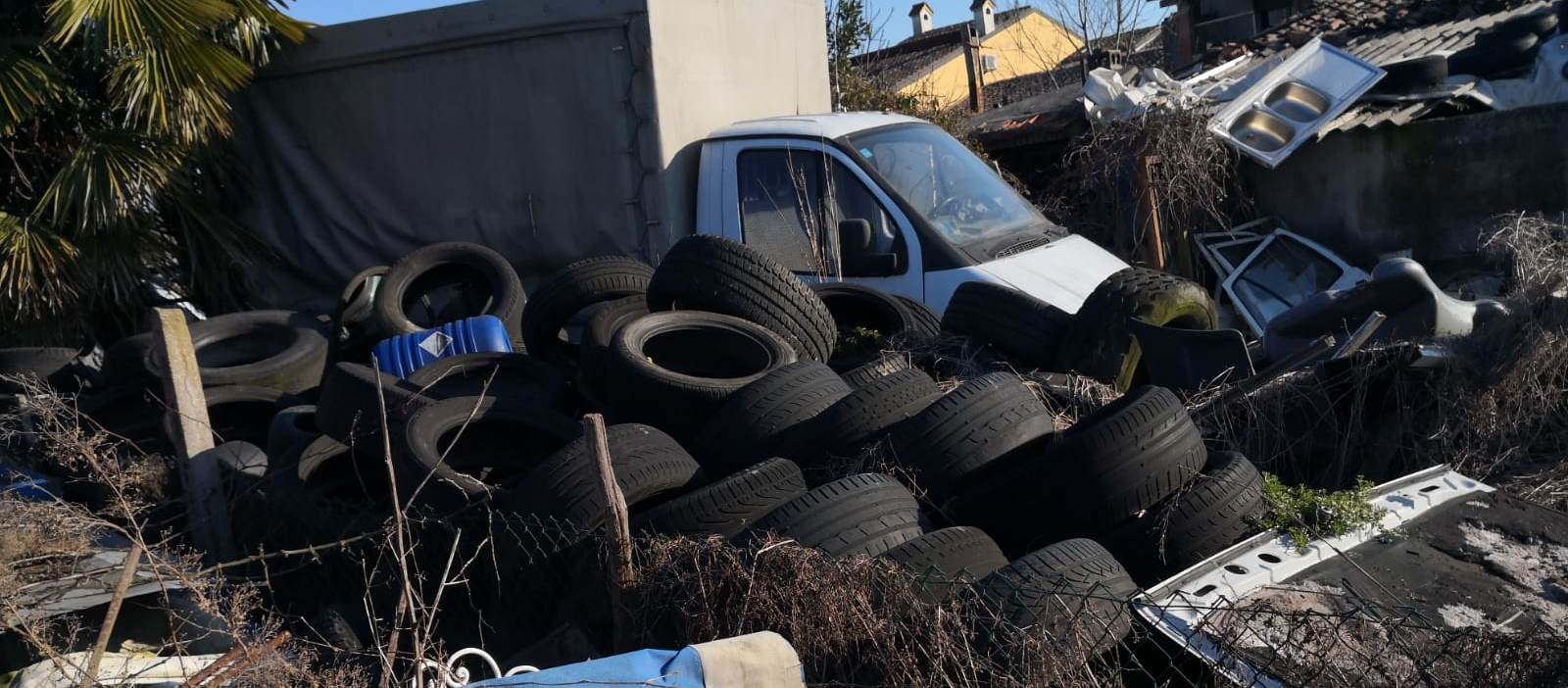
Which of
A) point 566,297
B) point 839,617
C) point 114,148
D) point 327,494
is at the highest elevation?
point 114,148

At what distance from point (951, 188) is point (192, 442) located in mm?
4329

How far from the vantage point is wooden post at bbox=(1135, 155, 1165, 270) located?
416 inches

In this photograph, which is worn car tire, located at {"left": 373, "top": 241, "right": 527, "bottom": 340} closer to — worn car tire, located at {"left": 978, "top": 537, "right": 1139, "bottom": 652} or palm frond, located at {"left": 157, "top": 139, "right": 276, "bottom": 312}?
palm frond, located at {"left": 157, "top": 139, "right": 276, "bottom": 312}

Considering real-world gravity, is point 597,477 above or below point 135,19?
below

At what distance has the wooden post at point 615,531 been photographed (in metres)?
3.97

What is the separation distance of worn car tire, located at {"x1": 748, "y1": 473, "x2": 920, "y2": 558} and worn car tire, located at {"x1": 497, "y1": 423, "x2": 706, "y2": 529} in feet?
2.11

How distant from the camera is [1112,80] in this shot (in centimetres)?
1205

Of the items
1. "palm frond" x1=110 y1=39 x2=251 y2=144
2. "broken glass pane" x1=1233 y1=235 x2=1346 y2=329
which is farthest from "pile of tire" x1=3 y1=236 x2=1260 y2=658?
"broken glass pane" x1=1233 y1=235 x2=1346 y2=329

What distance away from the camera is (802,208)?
727 cm

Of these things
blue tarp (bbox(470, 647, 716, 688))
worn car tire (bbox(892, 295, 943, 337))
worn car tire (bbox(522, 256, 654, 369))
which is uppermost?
worn car tire (bbox(522, 256, 654, 369))

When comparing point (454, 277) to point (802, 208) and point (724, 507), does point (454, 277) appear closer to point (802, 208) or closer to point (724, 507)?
point (802, 208)

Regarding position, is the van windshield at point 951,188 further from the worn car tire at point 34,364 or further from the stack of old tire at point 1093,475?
the worn car tire at point 34,364

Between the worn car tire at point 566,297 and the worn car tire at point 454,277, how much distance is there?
65cm

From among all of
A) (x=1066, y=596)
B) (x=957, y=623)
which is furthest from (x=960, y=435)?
(x=957, y=623)
